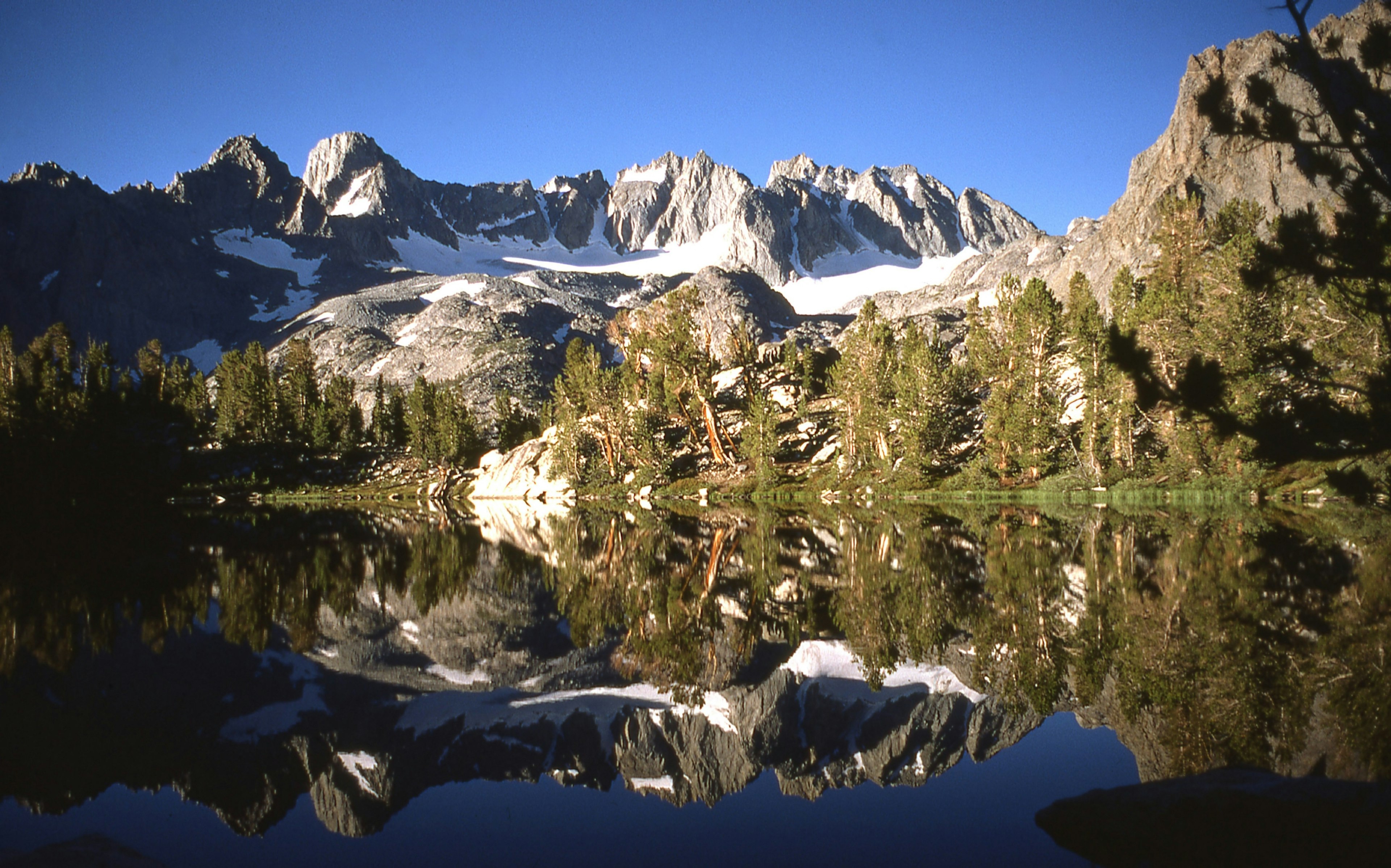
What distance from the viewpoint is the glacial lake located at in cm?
715

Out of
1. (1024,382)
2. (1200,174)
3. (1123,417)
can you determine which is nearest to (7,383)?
(1024,382)

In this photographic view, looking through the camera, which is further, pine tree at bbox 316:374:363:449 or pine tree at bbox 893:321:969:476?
pine tree at bbox 316:374:363:449

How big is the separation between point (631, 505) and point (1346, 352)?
50.4 meters

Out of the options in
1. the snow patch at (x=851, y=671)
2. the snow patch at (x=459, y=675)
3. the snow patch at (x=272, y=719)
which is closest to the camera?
the snow patch at (x=272, y=719)

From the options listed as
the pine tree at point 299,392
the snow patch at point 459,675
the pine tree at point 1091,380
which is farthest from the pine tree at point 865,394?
the pine tree at point 299,392

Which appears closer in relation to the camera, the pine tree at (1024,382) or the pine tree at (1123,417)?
the pine tree at (1123,417)

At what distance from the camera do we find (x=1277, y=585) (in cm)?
1608

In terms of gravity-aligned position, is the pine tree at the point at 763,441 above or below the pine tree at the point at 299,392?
below

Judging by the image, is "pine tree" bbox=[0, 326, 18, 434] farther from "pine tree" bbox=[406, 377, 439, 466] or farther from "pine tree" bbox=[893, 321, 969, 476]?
"pine tree" bbox=[893, 321, 969, 476]

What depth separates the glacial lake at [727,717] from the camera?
7152 millimetres

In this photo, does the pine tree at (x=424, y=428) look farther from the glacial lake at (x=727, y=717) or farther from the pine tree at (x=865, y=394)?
the glacial lake at (x=727, y=717)

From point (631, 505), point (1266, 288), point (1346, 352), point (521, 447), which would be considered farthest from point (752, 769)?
point (521, 447)

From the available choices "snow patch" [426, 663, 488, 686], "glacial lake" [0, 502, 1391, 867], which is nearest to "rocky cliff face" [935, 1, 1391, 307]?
"glacial lake" [0, 502, 1391, 867]

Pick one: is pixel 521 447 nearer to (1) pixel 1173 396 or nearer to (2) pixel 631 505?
(2) pixel 631 505
